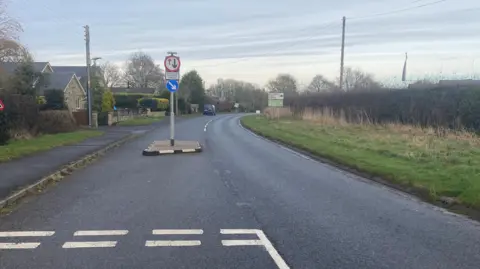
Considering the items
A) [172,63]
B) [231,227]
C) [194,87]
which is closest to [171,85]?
[172,63]

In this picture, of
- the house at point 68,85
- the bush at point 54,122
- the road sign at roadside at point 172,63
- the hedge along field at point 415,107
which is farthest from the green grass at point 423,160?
the house at point 68,85

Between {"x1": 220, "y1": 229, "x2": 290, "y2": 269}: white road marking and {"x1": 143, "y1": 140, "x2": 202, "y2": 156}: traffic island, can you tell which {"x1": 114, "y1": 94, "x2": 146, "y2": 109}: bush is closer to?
{"x1": 143, "y1": 140, "x2": 202, "y2": 156}: traffic island

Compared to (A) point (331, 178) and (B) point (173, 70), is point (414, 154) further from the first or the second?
(B) point (173, 70)

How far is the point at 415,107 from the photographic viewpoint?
27688 millimetres

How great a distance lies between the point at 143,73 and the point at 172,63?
99.1 meters

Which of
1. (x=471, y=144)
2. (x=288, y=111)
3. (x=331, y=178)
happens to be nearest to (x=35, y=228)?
(x=331, y=178)

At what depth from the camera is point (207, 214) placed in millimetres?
7590

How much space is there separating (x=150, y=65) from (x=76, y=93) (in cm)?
5652

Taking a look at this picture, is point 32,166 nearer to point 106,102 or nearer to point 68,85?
point 106,102

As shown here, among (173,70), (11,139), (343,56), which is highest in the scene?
(343,56)

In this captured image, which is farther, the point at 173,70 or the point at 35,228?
the point at 173,70

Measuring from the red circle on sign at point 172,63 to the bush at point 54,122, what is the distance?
11259 millimetres

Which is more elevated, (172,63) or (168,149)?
(172,63)

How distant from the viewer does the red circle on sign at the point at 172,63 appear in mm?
19078
